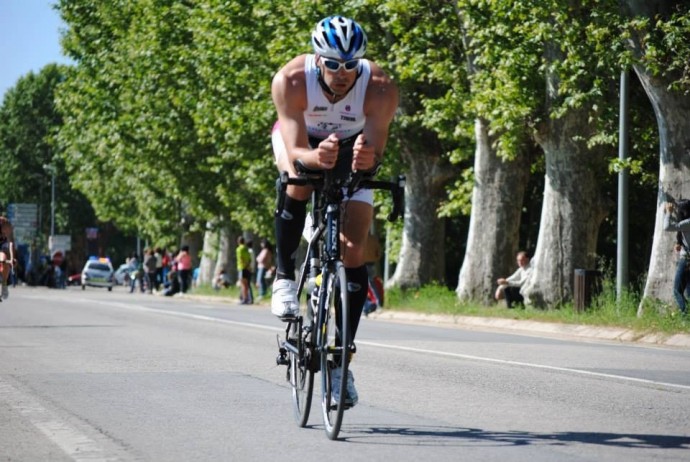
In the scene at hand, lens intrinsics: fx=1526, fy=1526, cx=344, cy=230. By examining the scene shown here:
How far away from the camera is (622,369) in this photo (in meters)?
Result: 13.3

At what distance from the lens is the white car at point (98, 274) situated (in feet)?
245

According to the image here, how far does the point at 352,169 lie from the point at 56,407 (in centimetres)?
290

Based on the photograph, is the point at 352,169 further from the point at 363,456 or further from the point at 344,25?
the point at 363,456

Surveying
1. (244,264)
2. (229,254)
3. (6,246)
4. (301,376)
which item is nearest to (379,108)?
(301,376)

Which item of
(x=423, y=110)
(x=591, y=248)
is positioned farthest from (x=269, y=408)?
(x=423, y=110)

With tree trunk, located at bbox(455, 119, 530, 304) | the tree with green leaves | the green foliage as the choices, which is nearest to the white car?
the green foliage

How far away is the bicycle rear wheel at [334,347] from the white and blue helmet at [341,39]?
3.79ft

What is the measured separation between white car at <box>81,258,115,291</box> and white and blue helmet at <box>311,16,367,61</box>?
6670cm

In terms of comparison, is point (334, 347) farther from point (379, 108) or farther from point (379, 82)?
point (379, 82)

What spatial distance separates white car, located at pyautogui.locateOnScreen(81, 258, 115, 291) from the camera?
2938 inches

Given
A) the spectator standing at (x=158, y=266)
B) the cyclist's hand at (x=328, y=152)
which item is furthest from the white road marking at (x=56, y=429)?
the spectator standing at (x=158, y=266)

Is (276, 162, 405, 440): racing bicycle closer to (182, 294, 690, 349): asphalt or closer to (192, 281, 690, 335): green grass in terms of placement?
(182, 294, 690, 349): asphalt

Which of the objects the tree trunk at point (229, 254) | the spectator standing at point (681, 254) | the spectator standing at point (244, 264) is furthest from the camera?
the tree trunk at point (229, 254)

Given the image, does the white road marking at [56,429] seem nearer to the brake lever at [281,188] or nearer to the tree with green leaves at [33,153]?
the brake lever at [281,188]
